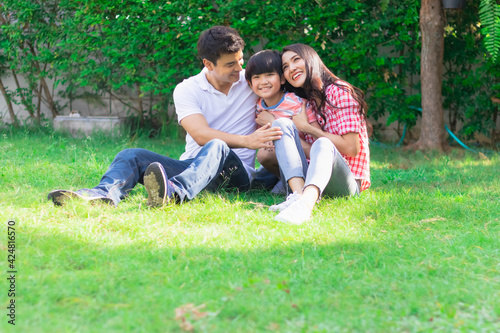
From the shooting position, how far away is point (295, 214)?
2.88m

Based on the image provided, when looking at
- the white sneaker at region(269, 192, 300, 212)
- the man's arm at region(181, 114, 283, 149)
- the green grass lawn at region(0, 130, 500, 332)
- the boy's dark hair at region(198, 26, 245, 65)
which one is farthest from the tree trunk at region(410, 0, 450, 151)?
the white sneaker at region(269, 192, 300, 212)

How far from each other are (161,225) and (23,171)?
1.88 metres

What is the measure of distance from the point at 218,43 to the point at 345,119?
0.99 meters

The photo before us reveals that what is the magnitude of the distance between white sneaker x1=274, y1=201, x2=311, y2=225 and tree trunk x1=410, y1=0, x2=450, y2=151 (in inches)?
131

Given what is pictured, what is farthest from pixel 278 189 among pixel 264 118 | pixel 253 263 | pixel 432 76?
pixel 432 76

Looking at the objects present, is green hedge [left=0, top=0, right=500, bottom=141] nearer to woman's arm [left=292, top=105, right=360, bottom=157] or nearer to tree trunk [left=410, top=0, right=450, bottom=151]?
tree trunk [left=410, top=0, right=450, bottom=151]

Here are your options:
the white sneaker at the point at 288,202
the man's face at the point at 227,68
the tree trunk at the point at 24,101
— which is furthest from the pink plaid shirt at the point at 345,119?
the tree trunk at the point at 24,101

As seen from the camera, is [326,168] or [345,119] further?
[345,119]

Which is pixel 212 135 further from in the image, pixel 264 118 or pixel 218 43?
pixel 218 43

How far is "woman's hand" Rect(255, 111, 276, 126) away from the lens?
3541 millimetres

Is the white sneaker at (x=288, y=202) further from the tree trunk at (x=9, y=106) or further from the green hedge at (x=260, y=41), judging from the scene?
the tree trunk at (x=9, y=106)

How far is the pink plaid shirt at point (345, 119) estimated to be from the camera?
3289mm

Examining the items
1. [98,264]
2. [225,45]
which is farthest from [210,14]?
[98,264]

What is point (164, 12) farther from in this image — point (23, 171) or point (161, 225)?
point (161, 225)
